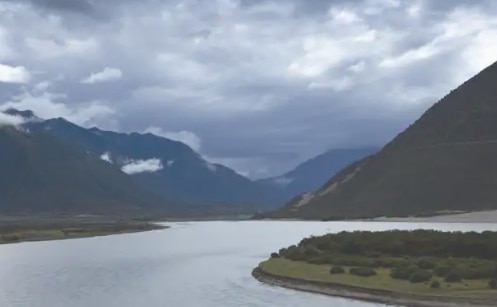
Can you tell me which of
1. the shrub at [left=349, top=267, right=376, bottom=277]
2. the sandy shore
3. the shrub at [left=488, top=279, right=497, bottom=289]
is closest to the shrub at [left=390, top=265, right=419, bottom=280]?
the shrub at [left=349, top=267, right=376, bottom=277]

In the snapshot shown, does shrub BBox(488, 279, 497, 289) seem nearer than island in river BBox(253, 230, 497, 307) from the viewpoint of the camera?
Yes

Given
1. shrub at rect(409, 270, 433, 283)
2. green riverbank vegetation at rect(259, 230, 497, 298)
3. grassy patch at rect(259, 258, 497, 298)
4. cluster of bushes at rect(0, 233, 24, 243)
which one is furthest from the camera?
cluster of bushes at rect(0, 233, 24, 243)

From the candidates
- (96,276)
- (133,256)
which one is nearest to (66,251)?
(133,256)

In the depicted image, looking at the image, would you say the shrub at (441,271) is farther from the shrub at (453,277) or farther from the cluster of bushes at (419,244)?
the cluster of bushes at (419,244)

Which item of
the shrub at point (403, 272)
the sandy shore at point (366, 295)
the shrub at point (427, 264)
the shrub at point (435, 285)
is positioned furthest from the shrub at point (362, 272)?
the shrub at point (435, 285)

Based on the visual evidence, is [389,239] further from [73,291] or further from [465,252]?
[73,291]

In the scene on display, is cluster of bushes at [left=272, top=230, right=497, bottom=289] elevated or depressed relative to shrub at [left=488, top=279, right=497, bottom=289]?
elevated

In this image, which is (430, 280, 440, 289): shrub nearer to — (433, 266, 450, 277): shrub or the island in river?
the island in river

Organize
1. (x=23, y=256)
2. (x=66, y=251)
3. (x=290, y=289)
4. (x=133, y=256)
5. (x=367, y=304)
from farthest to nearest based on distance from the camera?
(x=66, y=251) < (x=23, y=256) < (x=133, y=256) < (x=290, y=289) < (x=367, y=304)
